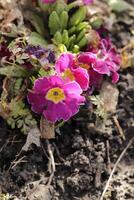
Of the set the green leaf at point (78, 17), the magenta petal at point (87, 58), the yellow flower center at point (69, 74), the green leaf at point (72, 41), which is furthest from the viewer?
the green leaf at point (78, 17)

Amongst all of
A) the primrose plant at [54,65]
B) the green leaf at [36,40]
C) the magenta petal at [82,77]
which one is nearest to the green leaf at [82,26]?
the primrose plant at [54,65]

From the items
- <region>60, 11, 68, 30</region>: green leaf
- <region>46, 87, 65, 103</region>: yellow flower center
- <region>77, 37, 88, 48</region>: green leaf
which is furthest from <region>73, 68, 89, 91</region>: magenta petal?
<region>60, 11, 68, 30</region>: green leaf

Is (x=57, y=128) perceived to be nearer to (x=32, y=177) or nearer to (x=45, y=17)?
(x=32, y=177)

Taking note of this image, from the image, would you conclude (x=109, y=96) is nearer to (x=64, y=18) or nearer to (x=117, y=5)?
(x=64, y=18)

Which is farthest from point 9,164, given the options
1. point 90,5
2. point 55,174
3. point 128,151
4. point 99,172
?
point 90,5

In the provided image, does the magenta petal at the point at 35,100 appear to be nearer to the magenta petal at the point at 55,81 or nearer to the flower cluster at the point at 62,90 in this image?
the flower cluster at the point at 62,90

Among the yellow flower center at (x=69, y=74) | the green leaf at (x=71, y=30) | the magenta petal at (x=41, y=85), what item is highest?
the green leaf at (x=71, y=30)

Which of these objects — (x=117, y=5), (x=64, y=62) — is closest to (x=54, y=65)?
(x=64, y=62)
